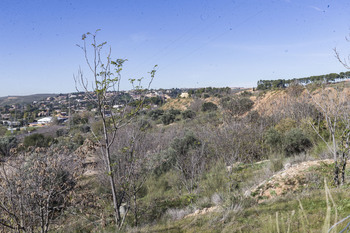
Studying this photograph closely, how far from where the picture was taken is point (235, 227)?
4.72 m

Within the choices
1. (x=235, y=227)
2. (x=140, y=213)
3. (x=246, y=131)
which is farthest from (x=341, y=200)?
(x=246, y=131)

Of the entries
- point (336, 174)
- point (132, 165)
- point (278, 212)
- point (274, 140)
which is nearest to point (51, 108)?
point (274, 140)

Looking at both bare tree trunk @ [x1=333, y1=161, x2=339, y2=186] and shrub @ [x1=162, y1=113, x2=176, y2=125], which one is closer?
bare tree trunk @ [x1=333, y1=161, x2=339, y2=186]

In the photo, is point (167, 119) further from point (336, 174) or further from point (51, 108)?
point (51, 108)

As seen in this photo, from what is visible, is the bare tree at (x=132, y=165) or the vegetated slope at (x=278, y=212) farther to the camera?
the bare tree at (x=132, y=165)

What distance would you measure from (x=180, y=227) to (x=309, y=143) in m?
11.1

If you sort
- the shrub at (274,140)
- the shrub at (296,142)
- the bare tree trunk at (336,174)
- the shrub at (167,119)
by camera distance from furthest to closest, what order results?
the shrub at (167,119) < the shrub at (274,140) < the shrub at (296,142) < the bare tree trunk at (336,174)

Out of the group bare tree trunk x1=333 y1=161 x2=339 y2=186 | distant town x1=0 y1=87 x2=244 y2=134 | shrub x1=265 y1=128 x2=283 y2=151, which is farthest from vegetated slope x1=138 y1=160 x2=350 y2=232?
shrub x1=265 y1=128 x2=283 y2=151

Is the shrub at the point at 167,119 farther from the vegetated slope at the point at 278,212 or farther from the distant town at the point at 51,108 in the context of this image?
the vegetated slope at the point at 278,212

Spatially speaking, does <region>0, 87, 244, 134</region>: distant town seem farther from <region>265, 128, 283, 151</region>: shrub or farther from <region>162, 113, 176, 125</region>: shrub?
<region>265, 128, 283, 151</region>: shrub

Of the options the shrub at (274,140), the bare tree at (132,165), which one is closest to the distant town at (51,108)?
the bare tree at (132,165)

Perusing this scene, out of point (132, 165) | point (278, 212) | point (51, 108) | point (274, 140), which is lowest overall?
point (274, 140)

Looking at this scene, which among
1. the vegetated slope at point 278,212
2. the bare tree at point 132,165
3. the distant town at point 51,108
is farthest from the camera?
the bare tree at point 132,165

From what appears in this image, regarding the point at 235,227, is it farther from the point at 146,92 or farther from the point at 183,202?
the point at 183,202
